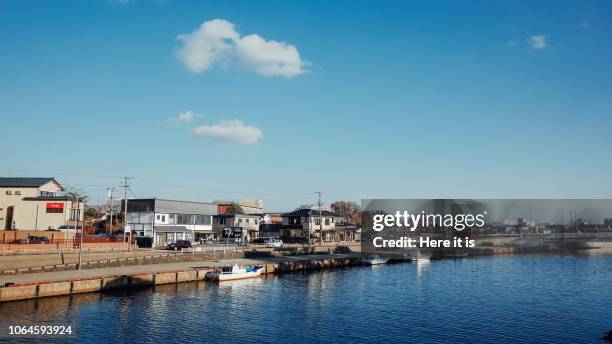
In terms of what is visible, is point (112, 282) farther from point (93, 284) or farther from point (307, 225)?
point (307, 225)

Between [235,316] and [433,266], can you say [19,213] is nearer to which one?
[235,316]

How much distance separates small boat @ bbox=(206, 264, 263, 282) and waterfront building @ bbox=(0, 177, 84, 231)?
32.7 metres

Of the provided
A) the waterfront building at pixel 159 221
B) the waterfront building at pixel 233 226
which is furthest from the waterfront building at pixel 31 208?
the waterfront building at pixel 233 226

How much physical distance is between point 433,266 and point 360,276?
29300mm

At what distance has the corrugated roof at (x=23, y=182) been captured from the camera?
87.4 metres

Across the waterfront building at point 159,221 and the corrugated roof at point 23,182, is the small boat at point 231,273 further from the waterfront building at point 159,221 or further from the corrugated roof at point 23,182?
the corrugated roof at point 23,182

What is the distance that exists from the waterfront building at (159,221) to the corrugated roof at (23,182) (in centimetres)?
1655

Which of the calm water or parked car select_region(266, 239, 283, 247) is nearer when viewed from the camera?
the calm water

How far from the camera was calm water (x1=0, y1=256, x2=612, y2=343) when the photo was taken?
39.8m

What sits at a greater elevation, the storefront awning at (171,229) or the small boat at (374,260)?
the storefront awning at (171,229)

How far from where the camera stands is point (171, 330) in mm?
39625

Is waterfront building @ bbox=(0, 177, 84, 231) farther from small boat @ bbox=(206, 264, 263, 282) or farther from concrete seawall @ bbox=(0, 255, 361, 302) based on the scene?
small boat @ bbox=(206, 264, 263, 282)

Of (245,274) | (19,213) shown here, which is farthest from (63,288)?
(19,213)

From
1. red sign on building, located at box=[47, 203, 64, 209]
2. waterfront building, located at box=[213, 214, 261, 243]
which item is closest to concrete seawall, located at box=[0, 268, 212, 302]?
red sign on building, located at box=[47, 203, 64, 209]
